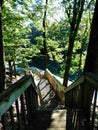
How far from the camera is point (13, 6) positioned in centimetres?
1289

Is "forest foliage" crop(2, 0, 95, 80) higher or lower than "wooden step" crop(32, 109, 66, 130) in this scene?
higher

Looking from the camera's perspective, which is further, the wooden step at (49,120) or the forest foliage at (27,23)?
the forest foliage at (27,23)

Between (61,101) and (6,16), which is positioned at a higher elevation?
(6,16)

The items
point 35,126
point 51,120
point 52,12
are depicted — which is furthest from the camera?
point 52,12

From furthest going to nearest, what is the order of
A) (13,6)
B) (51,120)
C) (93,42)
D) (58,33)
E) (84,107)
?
(58,33), (13,6), (93,42), (84,107), (51,120)

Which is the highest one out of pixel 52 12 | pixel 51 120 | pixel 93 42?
pixel 52 12

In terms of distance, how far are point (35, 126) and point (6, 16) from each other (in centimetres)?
913

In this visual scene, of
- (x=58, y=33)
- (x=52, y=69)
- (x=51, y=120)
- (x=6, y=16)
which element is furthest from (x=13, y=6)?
(x=52, y=69)

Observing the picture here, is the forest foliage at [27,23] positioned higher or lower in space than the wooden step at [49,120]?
higher

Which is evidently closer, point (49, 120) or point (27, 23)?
point (49, 120)

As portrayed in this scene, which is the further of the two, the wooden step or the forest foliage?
the forest foliage

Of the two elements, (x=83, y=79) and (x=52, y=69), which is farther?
(x=52, y=69)

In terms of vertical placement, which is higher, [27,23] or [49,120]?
[27,23]

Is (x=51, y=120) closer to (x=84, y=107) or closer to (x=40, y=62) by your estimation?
(x=84, y=107)
